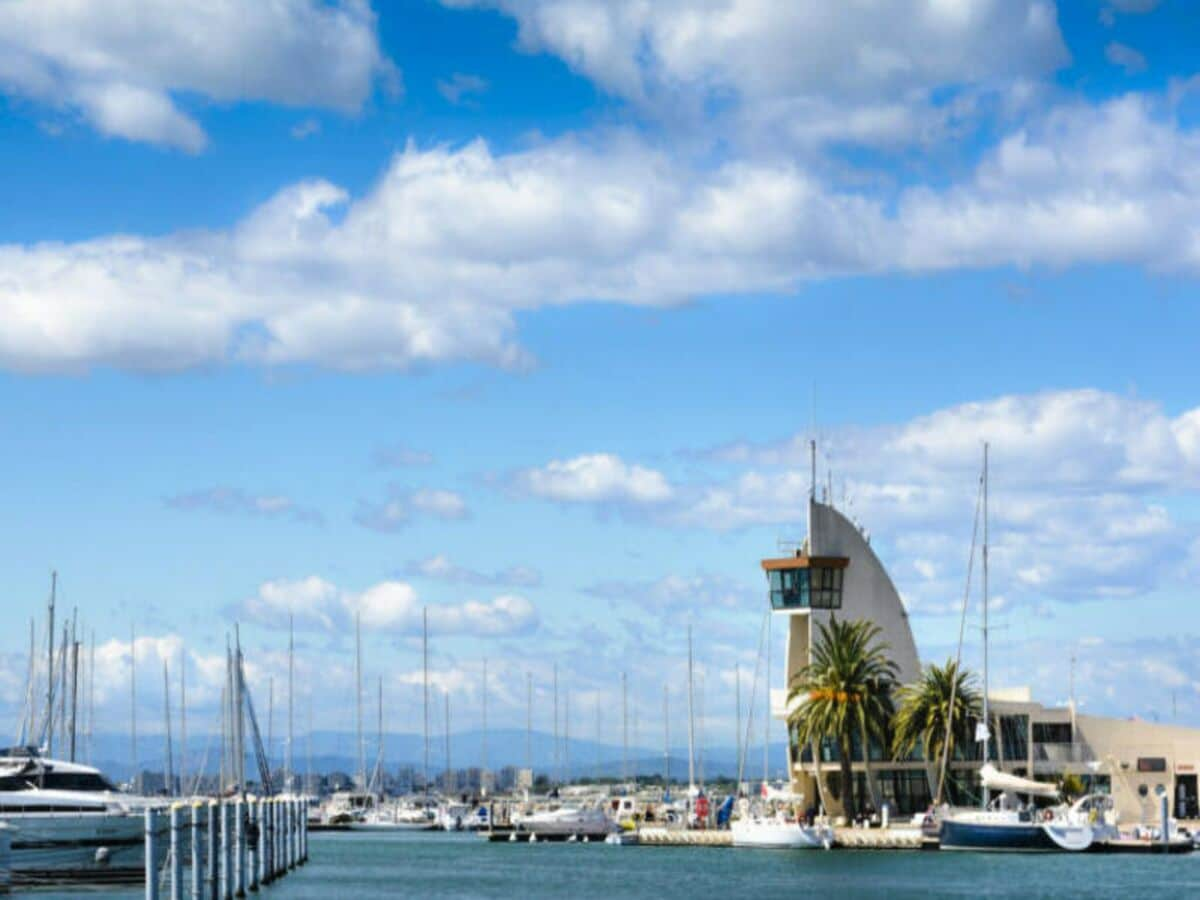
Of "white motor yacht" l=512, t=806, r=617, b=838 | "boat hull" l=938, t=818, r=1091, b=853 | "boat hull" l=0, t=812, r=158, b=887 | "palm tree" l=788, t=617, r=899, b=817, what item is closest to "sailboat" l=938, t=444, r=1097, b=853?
"boat hull" l=938, t=818, r=1091, b=853

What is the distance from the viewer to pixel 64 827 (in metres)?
62.0

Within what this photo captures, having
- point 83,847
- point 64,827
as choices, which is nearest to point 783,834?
point 83,847

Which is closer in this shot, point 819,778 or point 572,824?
point 819,778

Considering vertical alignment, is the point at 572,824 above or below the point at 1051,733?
below

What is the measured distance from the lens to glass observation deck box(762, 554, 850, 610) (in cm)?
13162

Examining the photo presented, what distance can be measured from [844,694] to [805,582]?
39.0 ft

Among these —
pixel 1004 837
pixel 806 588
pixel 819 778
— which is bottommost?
pixel 1004 837

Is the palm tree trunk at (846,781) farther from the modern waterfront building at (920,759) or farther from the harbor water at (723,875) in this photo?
the harbor water at (723,875)

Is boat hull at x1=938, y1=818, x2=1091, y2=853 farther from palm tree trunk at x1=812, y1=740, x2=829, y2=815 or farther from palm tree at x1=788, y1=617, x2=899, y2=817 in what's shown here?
palm tree trunk at x1=812, y1=740, x2=829, y2=815

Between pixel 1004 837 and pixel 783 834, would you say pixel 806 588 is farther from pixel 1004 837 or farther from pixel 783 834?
pixel 1004 837

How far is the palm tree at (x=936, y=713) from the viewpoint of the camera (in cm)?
12256

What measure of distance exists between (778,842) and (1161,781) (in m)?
28.6

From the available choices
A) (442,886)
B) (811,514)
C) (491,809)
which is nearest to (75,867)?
(442,886)

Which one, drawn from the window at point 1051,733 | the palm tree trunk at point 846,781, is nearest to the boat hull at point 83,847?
the palm tree trunk at point 846,781
